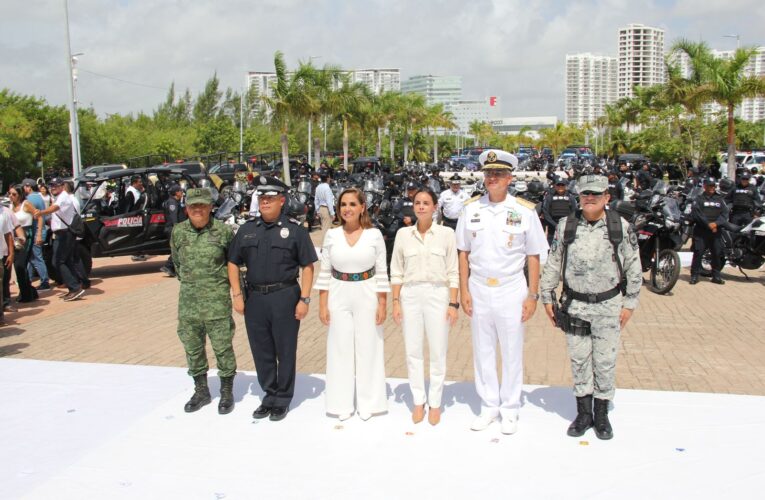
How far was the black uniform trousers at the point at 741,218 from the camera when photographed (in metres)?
11.3

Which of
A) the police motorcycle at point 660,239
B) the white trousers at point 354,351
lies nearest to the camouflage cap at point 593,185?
the white trousers at point 354,351

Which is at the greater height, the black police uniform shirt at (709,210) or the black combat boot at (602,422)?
A: the black police uniform shirt at (709,210)

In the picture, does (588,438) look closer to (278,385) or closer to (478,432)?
(478,432)

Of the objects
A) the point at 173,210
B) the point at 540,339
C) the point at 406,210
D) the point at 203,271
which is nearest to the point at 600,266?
the point at 203,271

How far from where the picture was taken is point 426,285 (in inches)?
188

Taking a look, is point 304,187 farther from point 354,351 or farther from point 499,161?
point 499,161

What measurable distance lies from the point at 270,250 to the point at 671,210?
726cm

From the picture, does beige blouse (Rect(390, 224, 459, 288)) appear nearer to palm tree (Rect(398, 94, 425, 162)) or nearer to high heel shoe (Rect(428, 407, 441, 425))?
high heel shoe (Rect(428, 407, 441, 425))

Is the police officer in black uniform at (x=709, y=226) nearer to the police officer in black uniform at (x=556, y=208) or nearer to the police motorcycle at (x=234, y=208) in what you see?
the police officer in black uniform at (x=556, y=208)

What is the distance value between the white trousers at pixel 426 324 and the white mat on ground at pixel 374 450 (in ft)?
1.27

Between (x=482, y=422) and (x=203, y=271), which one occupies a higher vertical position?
(x=203, y=271)

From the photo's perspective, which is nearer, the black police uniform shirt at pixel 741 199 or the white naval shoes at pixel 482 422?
the white naval shoes at pixel 482 422

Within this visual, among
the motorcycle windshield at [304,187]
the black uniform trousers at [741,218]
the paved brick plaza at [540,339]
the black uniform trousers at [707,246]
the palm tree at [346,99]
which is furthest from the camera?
the palm tree at [346,99]

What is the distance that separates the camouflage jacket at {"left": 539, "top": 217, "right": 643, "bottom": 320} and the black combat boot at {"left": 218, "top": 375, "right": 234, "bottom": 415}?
99.1 inches
